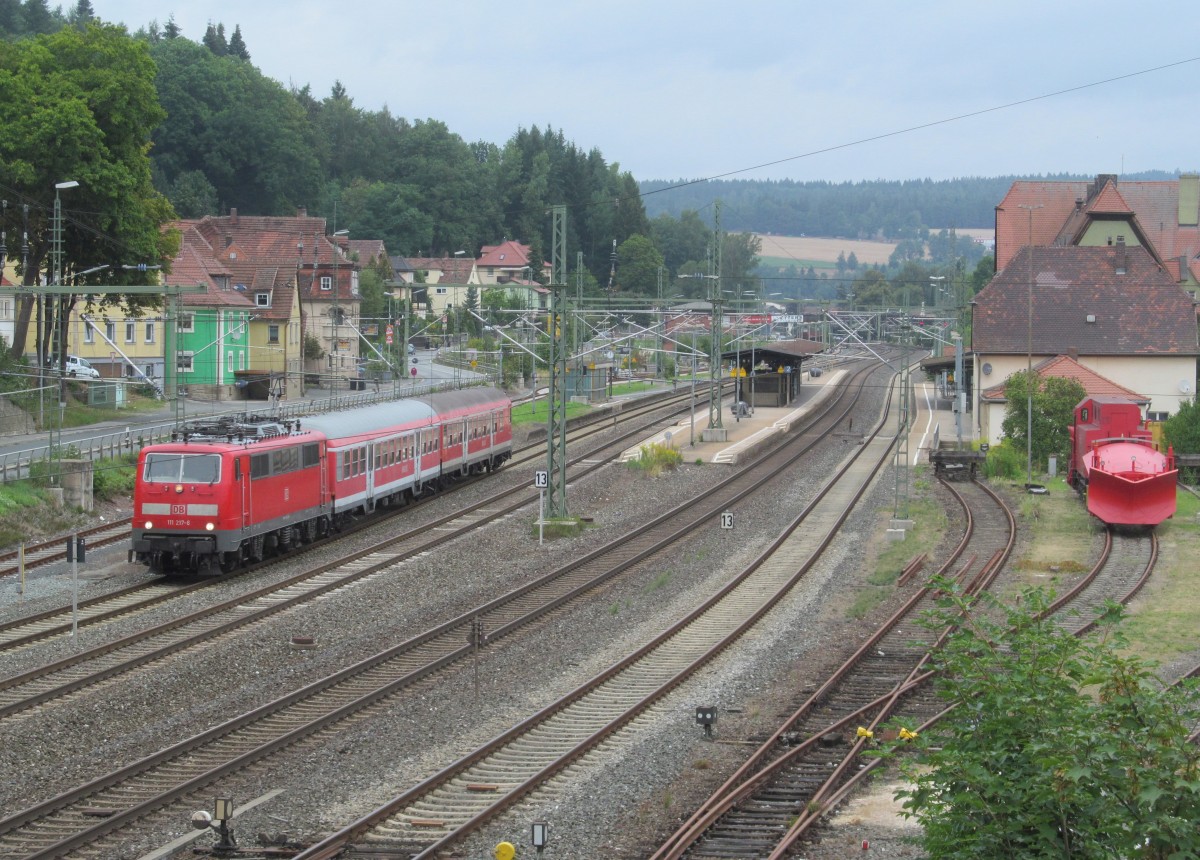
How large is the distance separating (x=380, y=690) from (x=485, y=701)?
136cm

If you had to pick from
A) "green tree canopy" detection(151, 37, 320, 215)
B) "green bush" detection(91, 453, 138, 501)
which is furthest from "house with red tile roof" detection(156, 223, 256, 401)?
"green tree canopy" detection(151, 37, 320, 215)

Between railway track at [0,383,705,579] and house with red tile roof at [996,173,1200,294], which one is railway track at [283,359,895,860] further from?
house with red tile roof at [996,173,1200,294]

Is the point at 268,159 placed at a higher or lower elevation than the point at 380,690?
higher

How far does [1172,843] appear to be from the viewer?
7855mm

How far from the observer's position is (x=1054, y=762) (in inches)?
321

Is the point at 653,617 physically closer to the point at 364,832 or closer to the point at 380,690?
the point at 380,690

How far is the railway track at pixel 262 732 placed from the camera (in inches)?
512

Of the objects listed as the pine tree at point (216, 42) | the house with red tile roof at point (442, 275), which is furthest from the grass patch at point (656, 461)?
the pine tree at point (216, 42)

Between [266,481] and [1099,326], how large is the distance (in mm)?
37481

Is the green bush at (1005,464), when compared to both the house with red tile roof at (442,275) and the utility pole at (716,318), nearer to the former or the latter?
the utility pole at (716,318)

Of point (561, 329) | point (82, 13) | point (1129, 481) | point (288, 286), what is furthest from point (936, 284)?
point (82, 13)

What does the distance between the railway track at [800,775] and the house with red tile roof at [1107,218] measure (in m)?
42.4

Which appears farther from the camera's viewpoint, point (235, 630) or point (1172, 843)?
point (235, 630)

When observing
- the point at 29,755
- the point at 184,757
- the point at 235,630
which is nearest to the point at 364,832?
the point at 184,757
